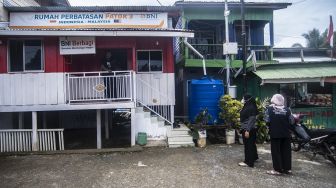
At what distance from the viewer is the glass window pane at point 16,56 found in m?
9.70

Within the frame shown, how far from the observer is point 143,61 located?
1095cm

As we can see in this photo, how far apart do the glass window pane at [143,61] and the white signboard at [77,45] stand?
184cm

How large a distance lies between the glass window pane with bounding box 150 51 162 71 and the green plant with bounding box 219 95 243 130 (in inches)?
107

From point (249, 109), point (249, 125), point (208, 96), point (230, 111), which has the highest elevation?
point (208, 96)

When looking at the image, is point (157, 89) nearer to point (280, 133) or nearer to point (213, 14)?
point (280, 133)

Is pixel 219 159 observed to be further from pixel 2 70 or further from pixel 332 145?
pixel 2 70

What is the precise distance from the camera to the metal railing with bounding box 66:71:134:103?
9.38 meters

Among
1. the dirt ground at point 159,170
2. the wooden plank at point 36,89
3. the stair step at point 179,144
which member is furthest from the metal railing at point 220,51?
the wooden plank at point 36,89

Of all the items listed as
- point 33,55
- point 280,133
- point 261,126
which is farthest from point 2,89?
point 261,126

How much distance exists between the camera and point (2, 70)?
9516 mm

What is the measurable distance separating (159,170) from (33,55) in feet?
20.1

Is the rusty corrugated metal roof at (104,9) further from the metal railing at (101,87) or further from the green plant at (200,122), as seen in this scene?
the green plant at (200,122)

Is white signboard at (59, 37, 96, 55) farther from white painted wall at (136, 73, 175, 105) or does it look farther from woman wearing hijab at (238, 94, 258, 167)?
woman wearing hijab at (238, 94, 258, 167)

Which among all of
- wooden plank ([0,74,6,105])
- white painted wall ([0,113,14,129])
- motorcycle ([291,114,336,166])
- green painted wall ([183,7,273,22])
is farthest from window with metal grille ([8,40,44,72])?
motorcycle ([291,114,336,166])
